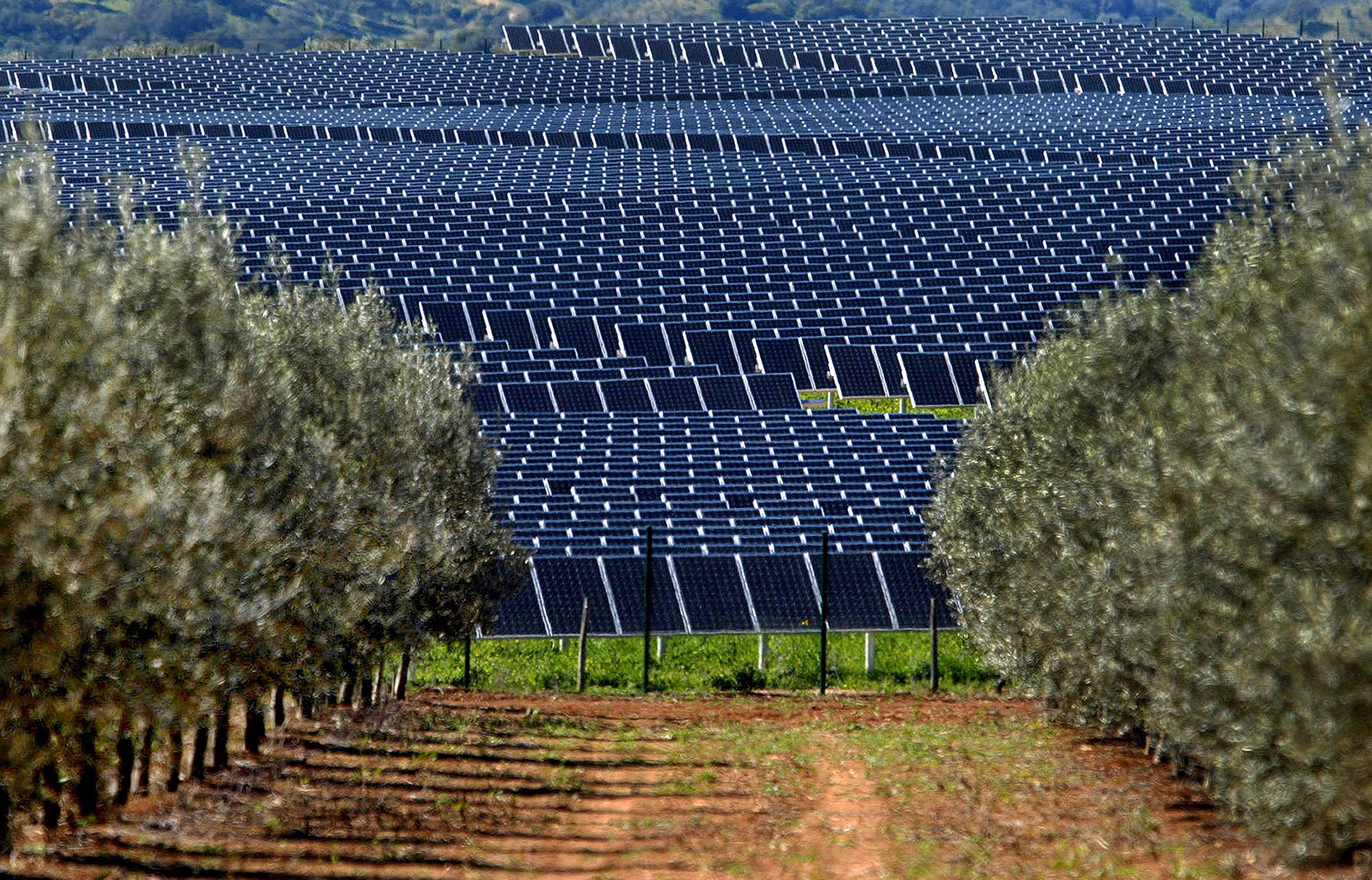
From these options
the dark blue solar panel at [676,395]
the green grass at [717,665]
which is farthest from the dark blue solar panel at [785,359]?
the green grass at [717,665]

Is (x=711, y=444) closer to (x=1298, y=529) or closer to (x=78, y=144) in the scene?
(x=1298, y=529)

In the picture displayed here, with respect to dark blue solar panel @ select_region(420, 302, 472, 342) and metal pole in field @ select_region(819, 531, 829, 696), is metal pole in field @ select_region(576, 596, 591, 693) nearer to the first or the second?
metal pole in field @ select_region(819, 531, 829, 696)

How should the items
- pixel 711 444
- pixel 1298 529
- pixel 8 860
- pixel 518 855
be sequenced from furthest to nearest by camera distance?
pixel 711 444 < pixel 518 855 < pixel 8 860 < pixel 1298 529

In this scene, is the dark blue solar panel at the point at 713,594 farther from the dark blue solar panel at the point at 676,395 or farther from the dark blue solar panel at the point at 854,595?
the dark blue solar panel at the point at 676,395

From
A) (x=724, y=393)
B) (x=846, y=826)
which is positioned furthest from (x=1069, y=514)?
(x=724, y=393)

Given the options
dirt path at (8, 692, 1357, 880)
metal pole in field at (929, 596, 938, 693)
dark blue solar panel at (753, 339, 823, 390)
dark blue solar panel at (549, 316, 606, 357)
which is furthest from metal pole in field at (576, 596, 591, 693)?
dark blue solar panel at (549, 316, 606, 357)

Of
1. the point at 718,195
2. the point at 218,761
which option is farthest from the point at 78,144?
the point at 218,761

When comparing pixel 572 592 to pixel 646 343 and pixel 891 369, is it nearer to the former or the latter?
pixel 891 369
